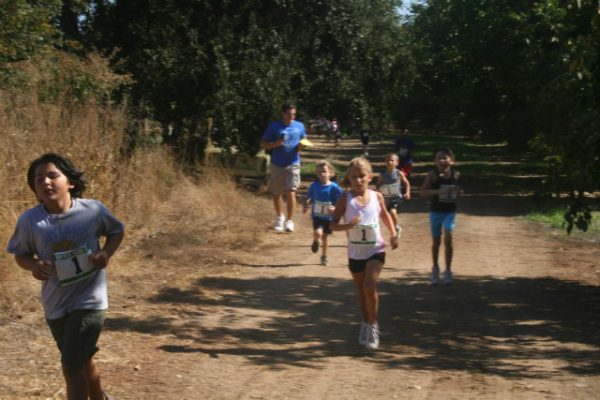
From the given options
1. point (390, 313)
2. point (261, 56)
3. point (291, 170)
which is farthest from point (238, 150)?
point (390, 313)

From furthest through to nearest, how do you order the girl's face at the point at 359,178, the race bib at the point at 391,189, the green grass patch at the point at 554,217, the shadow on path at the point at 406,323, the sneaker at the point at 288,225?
the green grass patch at the point at 554,217
the sneaker at the point at 288,225
the race bib at the point at 391,189
the girl's face at the point at 359,178
the shadow on path at the point at 406,323

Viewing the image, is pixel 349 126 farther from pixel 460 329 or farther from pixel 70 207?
pixel 70 207

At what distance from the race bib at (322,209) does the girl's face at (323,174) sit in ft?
1.03

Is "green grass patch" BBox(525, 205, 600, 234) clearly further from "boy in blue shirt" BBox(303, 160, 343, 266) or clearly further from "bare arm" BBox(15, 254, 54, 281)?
"bare arm" BBox(15, 254, 54, 281)

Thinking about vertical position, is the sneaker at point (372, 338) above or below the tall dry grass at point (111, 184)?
below

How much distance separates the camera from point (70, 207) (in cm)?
514

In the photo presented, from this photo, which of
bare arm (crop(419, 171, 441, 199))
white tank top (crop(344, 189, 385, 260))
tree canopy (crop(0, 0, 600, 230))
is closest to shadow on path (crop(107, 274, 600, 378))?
white tank top (crop(344, 189, 385, 260))

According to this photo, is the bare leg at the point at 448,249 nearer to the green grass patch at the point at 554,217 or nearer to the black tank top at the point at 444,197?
the black tank top at the point at 444,197

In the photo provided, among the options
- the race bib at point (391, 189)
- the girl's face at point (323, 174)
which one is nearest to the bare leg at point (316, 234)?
the girl's face at point (323, 174)

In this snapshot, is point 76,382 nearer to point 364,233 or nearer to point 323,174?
point 364,233

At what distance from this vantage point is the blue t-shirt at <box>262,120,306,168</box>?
43.5 feet

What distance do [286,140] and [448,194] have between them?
386cm

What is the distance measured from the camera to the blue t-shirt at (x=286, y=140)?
523 inches

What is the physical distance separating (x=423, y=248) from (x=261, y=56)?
258 inches
